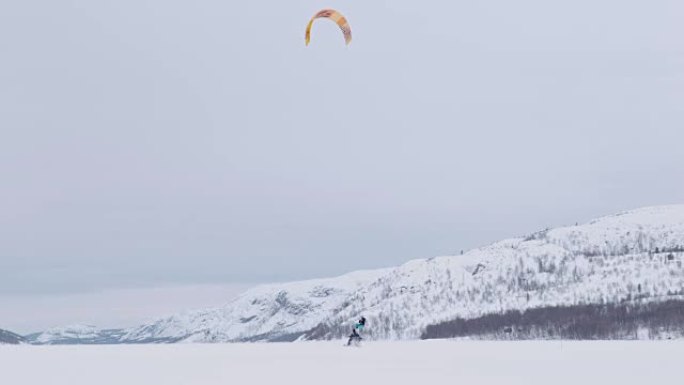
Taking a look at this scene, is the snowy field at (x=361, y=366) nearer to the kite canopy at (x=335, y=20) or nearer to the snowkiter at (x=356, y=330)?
the snowkiter at (x=356, y=330)

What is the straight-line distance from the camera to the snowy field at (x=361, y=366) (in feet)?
76.3

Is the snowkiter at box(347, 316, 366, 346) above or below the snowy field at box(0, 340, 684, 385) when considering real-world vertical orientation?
above

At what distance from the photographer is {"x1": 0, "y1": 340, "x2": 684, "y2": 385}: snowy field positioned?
23250 mm

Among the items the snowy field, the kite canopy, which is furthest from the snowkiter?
the kite canopy

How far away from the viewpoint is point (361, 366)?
27594 millimetres

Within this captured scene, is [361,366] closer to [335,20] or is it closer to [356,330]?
[356,330]

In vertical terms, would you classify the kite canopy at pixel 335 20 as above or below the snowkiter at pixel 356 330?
above

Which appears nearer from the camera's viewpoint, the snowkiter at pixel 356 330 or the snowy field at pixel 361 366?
the snowy field at pixel 361 366

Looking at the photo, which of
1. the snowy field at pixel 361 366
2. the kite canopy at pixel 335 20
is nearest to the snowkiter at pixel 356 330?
the snowy field at pixel 361 366

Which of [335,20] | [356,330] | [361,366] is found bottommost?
[361,366]

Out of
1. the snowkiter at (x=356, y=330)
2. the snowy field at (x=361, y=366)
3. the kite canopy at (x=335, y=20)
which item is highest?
the kite canopy at (x=335, y=20)

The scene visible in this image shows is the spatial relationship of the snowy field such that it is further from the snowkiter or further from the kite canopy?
the kite canopy

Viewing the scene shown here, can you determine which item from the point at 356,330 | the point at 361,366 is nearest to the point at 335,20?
the point at 356,330

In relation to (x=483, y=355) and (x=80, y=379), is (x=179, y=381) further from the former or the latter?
(x=483, y=355)
